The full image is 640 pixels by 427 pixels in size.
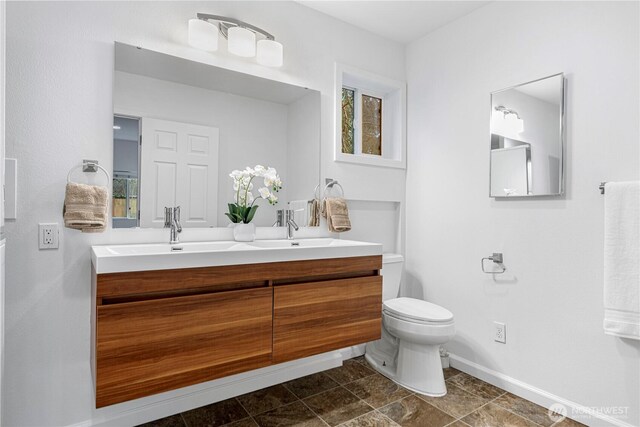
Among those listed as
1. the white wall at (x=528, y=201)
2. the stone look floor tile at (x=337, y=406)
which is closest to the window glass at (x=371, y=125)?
the white wall at (x=528, y=201)

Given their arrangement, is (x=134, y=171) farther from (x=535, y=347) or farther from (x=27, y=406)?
(x=535, y=347)

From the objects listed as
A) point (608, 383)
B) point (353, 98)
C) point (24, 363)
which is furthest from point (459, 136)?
point (24, 363)

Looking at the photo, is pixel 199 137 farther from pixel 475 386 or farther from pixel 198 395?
pixel 475 386

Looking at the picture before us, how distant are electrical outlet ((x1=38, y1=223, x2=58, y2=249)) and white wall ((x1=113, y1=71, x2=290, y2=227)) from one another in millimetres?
632

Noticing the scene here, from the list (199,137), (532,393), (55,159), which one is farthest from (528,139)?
(55,159)

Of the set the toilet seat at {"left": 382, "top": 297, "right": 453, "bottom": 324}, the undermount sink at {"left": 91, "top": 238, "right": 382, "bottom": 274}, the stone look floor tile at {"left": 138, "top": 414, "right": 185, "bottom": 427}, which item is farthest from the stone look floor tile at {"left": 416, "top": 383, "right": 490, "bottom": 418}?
the stone look floor tile at {"left": 138, "top": 414, "right": 185, "bottom": 427}

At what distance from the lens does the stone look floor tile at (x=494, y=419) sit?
70.8 inches

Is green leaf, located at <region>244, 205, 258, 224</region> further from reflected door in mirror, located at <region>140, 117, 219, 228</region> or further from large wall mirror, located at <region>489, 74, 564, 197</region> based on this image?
large wall mirror, located at <region>489, 74, 564, 197</region>

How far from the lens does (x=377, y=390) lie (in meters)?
2.13

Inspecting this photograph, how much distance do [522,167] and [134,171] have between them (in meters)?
2.14

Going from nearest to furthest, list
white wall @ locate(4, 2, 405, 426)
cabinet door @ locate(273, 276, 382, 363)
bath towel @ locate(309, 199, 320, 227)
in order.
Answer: white wall @ locate(4, 2, 405, 426)
cabinet door @ locate(273, 276, 382, 363)
bath towel @ locate(309, 199, 320, 227)

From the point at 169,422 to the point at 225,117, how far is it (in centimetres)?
166

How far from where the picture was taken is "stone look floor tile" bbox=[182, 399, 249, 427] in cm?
181

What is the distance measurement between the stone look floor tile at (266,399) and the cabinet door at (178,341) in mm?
489
